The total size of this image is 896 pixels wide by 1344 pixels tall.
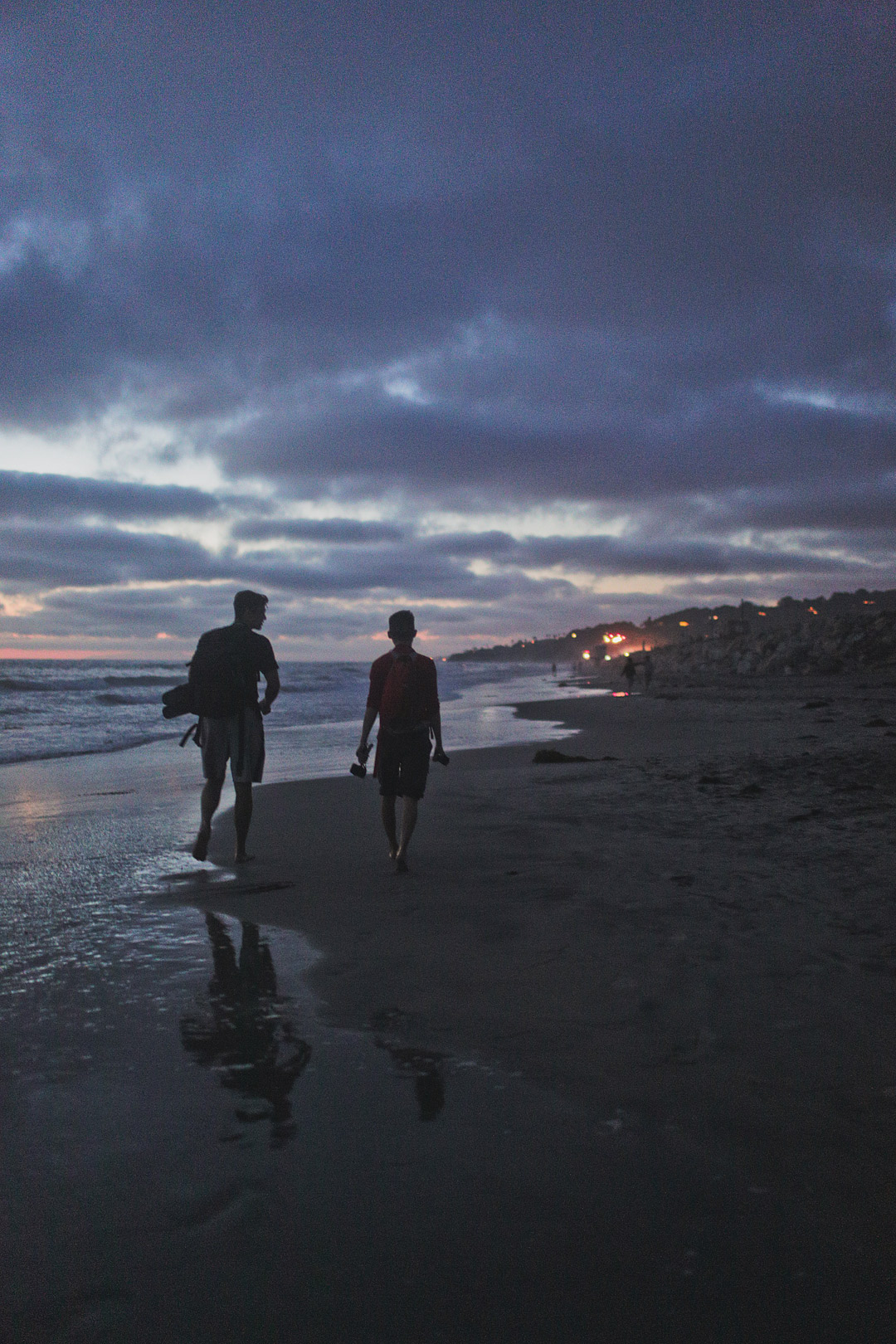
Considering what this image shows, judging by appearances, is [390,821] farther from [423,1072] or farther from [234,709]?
[423,1072]

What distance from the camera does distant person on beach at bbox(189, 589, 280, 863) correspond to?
6.12m

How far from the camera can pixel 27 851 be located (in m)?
6.34

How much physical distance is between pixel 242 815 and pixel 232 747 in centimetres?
56

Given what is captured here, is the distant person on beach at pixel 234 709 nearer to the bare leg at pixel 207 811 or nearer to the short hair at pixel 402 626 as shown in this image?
the bare leg at pixel 207 811

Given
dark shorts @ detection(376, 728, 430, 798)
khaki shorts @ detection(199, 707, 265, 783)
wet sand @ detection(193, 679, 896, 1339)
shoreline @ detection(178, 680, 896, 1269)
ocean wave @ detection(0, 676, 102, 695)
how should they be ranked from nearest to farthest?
wet sand @ detection(193, 679, 896, 1339) < shoreline @ detection(178, 680, 896, 1269) < dark shorts @ detection(376, 728, 430, 798) < khaki shorts @ detection(199, 707, 265, 783) < ocean wave @ detection(0, 676, 102, 695)

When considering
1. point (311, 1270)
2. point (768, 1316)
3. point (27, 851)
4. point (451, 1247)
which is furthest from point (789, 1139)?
point (27, 851)

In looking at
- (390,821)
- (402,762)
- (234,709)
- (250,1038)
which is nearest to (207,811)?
(234,709)

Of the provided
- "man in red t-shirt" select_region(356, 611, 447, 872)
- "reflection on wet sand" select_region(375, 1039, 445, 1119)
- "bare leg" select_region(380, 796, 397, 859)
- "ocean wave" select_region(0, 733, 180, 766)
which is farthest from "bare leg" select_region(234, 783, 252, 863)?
"ocean wave" select_region(0, 733, 180, 766)

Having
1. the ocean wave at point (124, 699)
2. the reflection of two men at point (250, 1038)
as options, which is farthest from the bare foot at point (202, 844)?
the ocean wave at point (124, 699)

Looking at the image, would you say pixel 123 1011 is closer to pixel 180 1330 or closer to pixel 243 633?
pixel 180 1330

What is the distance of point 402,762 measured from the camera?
19.1ft

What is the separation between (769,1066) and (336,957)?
81.9 inches

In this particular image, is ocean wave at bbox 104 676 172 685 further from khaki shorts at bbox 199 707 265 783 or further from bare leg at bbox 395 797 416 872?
bare leg at bbox 395 797 416 872

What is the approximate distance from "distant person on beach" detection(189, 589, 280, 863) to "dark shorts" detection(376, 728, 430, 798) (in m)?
1.04
